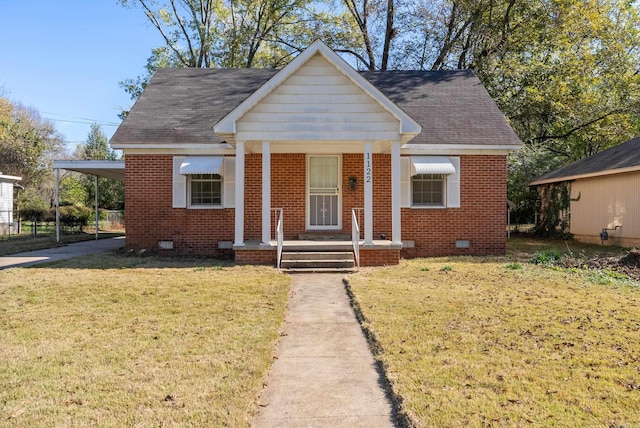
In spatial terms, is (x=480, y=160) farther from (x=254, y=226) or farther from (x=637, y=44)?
(x=637, y=44)

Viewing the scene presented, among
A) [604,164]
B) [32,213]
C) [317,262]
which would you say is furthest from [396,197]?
[32,213]

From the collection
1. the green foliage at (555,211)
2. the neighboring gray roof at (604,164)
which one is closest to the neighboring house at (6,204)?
the green foliage at (555,211)

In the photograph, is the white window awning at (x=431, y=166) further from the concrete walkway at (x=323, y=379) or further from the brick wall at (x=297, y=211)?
the concrete walkway at (x=323, y=379)

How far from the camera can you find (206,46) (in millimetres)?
26031

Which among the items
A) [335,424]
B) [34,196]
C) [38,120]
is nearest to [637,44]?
[335,424]

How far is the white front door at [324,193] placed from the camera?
12.6m

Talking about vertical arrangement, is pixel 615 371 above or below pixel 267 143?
below

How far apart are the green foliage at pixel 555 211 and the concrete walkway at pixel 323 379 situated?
1530cm

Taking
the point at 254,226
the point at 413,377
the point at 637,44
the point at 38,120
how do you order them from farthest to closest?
the point at 38,120 → the point at 637,44 → the point at 254,226 → the point at 413,377

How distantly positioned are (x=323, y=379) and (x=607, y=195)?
15.7m

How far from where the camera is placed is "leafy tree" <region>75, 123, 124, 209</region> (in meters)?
31.7

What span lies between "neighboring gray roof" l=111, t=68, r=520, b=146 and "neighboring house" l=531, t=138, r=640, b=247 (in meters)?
5.12

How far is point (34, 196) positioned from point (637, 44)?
40.9 metres

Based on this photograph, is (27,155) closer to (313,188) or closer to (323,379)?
(313,188)
